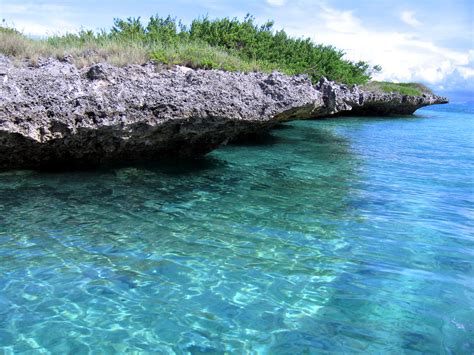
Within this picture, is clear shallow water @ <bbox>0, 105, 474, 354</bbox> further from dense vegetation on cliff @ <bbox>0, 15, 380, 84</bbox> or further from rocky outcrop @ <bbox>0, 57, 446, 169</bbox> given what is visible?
dense vegetation on cliff @ <bbox>0, 15, 380, 84</bbox>

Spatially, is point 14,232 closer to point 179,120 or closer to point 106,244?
point 106,244

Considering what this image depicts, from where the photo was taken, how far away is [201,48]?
12266 millimetres

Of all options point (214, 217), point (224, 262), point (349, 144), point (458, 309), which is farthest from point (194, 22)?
point (458, 309)

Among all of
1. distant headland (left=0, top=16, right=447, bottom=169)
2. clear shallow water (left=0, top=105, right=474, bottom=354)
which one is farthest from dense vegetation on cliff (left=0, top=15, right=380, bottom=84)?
clear shallow water (left=0, top=105, right=474, bottom=354)

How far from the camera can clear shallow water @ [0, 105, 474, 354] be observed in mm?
4117

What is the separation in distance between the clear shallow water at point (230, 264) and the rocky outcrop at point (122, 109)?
673 millimetres

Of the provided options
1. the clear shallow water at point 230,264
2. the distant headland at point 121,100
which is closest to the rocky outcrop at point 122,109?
the distant headland at point 121,100

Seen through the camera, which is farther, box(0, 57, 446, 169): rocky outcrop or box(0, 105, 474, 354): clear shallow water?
box(0, 57, 446, 169): rocky outcrop

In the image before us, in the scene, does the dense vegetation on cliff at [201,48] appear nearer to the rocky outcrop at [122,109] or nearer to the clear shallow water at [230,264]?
the rocky outcrop at [122,109]

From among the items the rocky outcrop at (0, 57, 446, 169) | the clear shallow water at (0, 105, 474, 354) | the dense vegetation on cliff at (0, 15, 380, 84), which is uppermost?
the dense vegetation on cliff at (0, 15, 380, 84)

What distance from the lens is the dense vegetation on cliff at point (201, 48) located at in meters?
9.73

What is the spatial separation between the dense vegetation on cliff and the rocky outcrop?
56 cm

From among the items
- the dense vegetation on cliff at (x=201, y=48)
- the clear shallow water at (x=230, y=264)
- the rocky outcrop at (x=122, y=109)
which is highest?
the dense vegetation on cliff at (x=201, y=48)

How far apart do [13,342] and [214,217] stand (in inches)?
153
